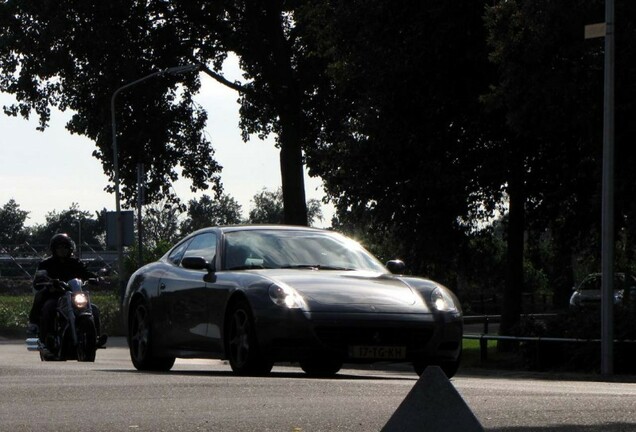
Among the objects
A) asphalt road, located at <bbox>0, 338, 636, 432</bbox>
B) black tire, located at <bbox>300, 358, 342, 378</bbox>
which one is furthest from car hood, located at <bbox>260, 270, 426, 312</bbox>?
black tire, located at <bbox>300, 358, 342, 378</bbox>

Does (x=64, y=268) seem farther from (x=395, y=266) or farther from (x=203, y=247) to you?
(x=395, y=266)

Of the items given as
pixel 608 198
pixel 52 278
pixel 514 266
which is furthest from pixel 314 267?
pixel 514 266

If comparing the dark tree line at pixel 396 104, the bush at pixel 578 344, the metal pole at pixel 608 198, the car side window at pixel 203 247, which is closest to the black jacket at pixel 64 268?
the car side window at pixel 203 247

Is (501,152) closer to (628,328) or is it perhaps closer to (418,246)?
(418,246)

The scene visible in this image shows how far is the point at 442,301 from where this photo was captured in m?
14.2

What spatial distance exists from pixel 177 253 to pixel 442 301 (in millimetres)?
3224

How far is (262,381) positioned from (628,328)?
1365cm

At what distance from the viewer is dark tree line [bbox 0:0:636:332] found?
27266mm

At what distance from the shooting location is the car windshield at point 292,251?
1484cm

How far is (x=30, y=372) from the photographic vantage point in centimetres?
1430

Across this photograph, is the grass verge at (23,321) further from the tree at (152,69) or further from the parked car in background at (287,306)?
the parked car in background at (287,306)

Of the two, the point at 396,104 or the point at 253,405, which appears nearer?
the point at 253,405

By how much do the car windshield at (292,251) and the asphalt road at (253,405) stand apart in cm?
190

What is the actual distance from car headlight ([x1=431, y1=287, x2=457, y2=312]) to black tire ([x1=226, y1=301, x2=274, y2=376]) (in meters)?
1.56
